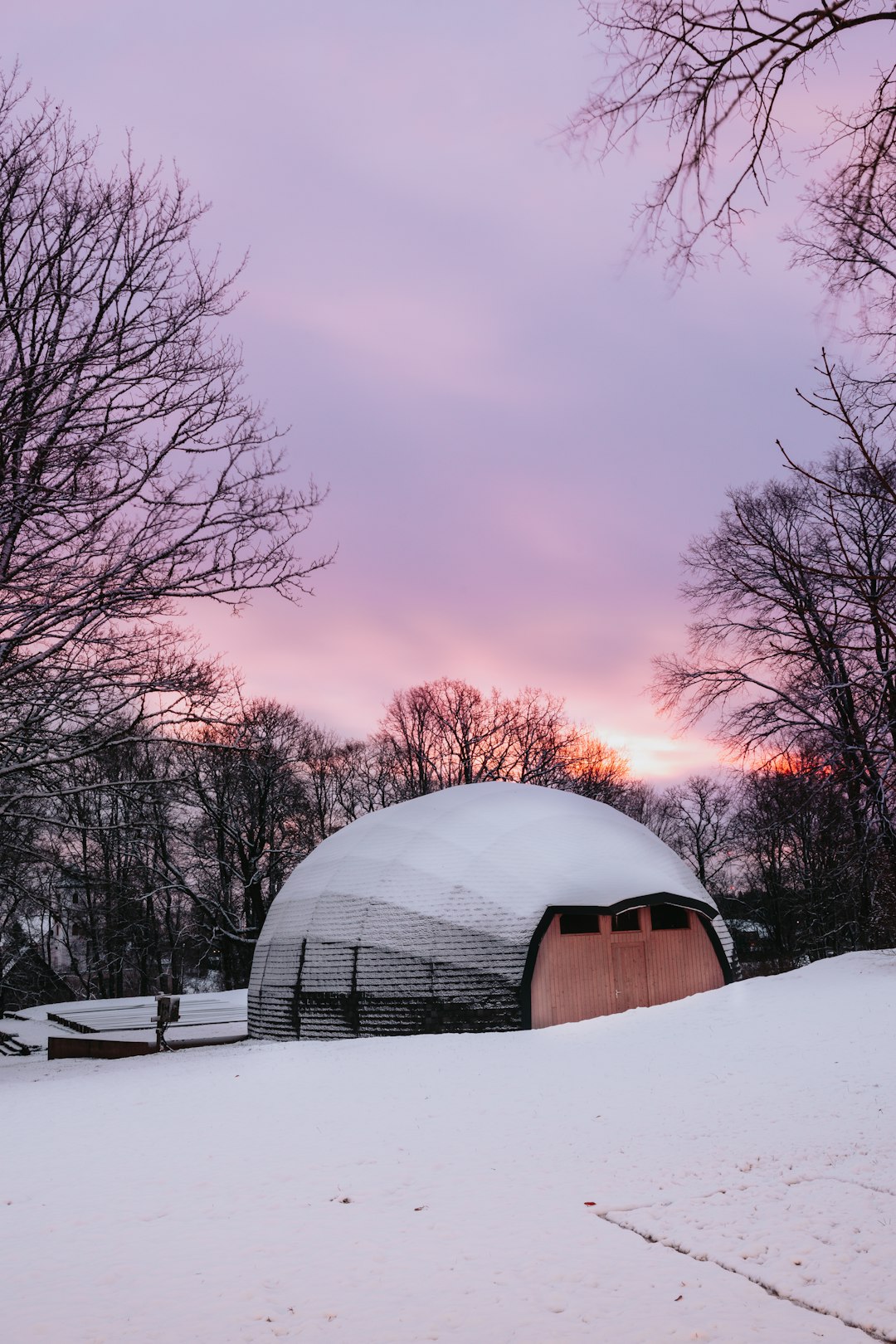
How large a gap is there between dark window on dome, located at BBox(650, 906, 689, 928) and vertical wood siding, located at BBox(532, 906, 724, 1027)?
0.10 metres

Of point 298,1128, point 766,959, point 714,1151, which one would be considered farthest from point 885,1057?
point 766,959

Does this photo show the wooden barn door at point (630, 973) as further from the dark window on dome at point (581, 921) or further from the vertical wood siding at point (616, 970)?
the dark window on dome at point (581, 921)

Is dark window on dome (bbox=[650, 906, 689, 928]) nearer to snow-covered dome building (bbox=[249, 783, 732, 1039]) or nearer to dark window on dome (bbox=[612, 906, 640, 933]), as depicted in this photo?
snow-covered dome building (bbox=[249, 783, 732, 1039])

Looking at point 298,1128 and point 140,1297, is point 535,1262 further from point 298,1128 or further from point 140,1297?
point 298,1128

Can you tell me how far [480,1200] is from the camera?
700cm

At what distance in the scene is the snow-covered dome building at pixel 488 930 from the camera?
17703 mm

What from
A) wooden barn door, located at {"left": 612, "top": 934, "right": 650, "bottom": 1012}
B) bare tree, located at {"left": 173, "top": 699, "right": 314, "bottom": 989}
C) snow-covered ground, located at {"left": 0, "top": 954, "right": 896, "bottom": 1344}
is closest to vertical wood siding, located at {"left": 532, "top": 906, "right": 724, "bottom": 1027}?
wooden barn door, located at {"left": 612, "top": 934, "right": 650, "bottom": 1012}

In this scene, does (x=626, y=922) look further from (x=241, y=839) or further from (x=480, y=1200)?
(x=241, y=839)

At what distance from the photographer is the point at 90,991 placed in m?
42.1

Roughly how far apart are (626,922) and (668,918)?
1145 mm

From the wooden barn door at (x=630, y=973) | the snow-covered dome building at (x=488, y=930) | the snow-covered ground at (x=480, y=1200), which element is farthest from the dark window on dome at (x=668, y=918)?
the snow-covered ground at (x=480, y=1200)

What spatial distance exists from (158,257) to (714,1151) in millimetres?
12510

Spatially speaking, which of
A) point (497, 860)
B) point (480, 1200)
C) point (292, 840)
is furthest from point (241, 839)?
point (480, 1200)

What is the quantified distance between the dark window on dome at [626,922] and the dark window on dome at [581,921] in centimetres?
41
